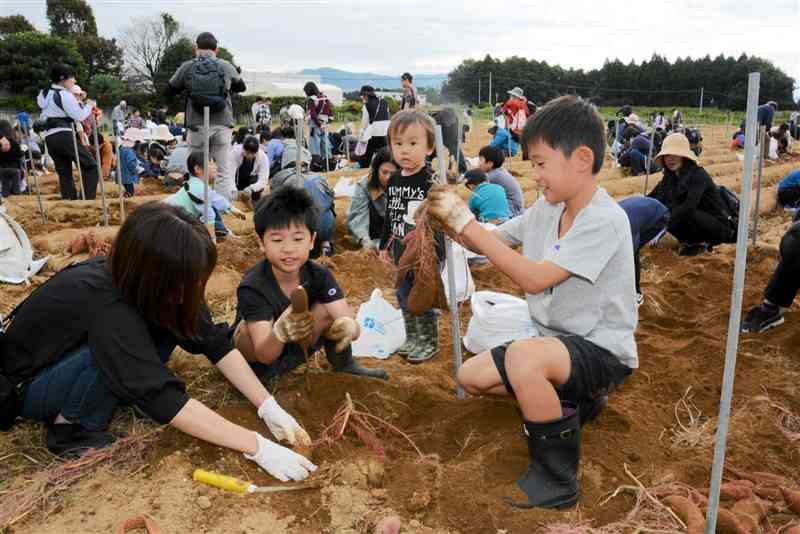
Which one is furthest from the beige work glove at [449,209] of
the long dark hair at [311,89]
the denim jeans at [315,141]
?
the denim jeans at [315,141]

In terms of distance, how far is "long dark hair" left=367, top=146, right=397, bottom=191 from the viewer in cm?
466

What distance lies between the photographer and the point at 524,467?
213 cm

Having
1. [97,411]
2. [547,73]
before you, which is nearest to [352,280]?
[97,411]

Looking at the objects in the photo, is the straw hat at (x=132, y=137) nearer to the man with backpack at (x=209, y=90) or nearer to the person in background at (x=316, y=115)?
the person in background at (x=316, y=115)

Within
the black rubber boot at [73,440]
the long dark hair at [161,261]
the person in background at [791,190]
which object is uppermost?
the long dark hair at [161,261]

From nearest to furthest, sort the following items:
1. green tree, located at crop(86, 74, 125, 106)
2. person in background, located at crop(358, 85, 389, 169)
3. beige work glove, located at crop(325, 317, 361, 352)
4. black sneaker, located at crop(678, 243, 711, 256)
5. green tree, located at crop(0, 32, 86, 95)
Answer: beige work glove, located at crop(325, 317, 361, 352) → black sneaker, located at crop(678, 243, 711, 256) → person in background, located at crop(358, 85, 389, 169) → green tree, located at crop(0, 32, 86, 95) → green tree, located at crop(86, 74, 125, 106)

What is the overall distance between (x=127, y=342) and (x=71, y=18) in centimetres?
5182

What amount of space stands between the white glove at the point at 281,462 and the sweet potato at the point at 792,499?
1.51 metres

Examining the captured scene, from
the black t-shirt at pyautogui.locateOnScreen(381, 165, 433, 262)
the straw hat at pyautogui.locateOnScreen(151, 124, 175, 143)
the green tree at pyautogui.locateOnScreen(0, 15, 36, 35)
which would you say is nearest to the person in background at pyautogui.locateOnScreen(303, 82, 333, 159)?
the straw hat at pyautogui.locateOnScreen(151, 124, 175, 143)

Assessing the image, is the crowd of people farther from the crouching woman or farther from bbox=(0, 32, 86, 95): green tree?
bbox=(0, 32, 86, 95): green tree

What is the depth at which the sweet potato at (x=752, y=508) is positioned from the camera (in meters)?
1.89

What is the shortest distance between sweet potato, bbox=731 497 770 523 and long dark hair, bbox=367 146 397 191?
3.24 meters

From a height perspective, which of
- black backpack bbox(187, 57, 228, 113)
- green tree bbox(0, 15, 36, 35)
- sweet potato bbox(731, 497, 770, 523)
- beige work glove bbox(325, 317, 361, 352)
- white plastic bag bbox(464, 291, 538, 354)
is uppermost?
green tree bbox(0, 15, 36, 35)

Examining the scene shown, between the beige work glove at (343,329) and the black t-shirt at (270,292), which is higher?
the black t-shirt at (270,292)
